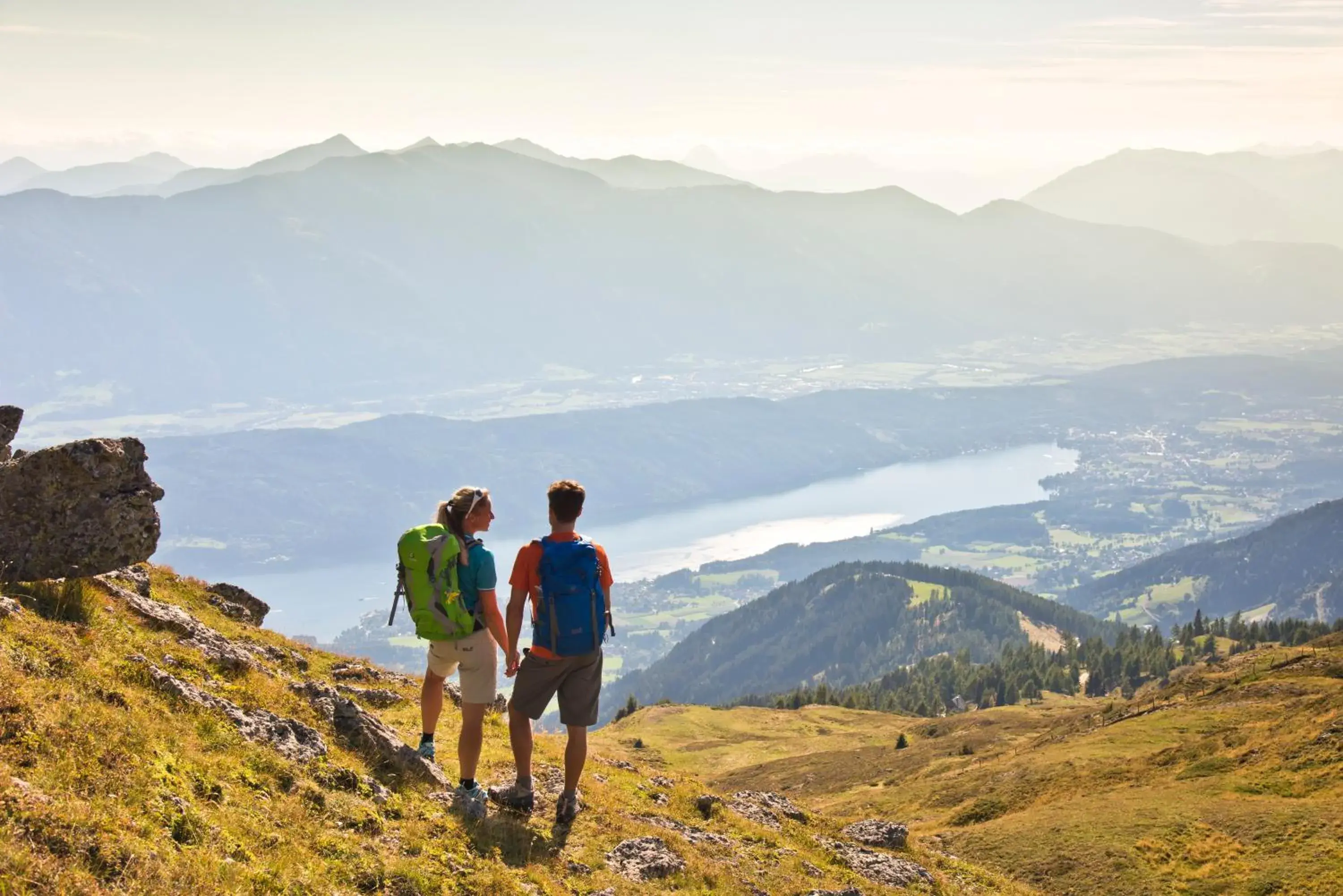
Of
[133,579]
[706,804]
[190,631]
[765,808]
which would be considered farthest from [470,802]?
[133,579]

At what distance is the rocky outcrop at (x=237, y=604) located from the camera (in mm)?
27420

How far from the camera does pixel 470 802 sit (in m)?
14.7

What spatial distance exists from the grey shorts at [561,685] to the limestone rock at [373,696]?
10.2 metres

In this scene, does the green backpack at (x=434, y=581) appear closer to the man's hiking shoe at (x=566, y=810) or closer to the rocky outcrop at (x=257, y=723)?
the rocky outcrop at (x=257, y=723)

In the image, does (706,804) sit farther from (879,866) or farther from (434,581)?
(434,581)

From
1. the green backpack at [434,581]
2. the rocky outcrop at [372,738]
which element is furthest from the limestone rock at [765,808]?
the green backpack at [434,581]

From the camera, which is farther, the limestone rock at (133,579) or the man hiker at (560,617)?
the limestone rock at (133,579)

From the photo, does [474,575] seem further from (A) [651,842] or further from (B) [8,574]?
(B) [8,574]

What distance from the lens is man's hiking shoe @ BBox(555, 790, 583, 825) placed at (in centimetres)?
1627

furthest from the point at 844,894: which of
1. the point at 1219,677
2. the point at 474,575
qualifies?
the point at 1219,677

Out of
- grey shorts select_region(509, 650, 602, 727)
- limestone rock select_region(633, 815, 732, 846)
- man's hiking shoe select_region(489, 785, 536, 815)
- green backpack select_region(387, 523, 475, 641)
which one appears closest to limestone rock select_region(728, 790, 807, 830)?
limestone rock select_region(633, 815, 732, 846)

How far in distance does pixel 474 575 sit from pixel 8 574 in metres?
7.18

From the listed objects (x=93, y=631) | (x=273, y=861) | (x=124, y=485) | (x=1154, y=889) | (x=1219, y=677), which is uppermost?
(x=124, y=485)

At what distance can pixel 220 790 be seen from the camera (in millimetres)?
11984
